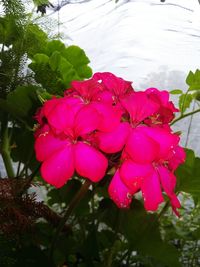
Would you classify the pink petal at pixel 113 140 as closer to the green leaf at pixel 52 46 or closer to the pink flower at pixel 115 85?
the pink flower at pixel 115 85

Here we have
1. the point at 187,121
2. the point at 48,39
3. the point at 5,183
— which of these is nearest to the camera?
the point at 5,183

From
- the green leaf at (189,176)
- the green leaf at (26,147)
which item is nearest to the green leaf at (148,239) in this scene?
the green leaf at (189,176)

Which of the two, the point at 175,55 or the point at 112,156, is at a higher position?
the point at 112,156

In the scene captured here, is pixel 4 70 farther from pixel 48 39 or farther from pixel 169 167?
pixel 169 167

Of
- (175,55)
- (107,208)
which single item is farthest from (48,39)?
(175,55)

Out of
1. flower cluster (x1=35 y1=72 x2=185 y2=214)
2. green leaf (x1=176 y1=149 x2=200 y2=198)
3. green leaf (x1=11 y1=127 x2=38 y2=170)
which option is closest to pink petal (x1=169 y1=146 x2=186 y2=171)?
flower cluster (x1=35 y1=72 x2=185 y2=214)

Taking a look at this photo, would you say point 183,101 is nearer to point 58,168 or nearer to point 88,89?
point 88,89

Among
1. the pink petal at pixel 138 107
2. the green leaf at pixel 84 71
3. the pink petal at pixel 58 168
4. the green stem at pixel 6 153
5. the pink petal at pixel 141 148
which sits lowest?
the green stem at pixel 6 153
